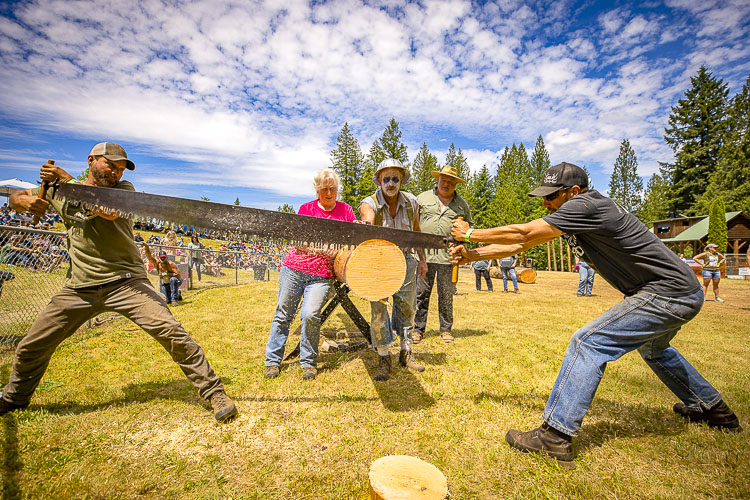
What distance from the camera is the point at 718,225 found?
92.7 feet

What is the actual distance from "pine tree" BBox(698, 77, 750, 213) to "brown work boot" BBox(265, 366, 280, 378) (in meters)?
47.7

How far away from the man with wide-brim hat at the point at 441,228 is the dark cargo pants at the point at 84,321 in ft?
11.4

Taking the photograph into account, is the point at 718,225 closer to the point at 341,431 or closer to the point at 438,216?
the point at 438,216

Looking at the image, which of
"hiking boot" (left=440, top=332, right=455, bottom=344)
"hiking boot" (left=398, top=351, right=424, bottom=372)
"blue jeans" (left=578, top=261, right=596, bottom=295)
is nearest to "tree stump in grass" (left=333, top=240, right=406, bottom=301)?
"hiking boot" (left=398, top=351, right=424, bottom=372)

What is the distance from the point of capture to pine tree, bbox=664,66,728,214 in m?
39.7

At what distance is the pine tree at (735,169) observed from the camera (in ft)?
112

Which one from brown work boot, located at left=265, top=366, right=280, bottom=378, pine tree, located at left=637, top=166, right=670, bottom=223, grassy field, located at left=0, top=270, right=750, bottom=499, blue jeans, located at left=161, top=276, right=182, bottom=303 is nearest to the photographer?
grassy field, located at left=0, top=270, right=750, bottom=499

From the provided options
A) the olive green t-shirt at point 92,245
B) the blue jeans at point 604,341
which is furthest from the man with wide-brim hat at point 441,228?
the olive green t-shirt at point 92,245

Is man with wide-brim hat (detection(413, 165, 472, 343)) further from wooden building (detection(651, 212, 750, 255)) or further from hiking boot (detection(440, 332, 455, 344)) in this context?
wooden building (detection(651, 212, 750, 255))

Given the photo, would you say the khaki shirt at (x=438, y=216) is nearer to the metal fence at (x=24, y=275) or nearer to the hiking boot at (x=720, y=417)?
the hiking boot at (x=720, y=417)

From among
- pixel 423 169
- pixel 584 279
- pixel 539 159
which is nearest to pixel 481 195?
pixel 423 169

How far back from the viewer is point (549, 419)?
2.55 m

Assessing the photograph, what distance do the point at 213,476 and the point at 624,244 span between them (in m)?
3.43

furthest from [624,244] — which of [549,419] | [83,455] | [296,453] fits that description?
[83,455]
